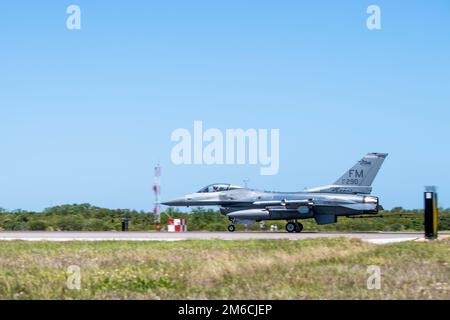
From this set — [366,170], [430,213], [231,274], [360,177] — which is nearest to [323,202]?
[360,177]

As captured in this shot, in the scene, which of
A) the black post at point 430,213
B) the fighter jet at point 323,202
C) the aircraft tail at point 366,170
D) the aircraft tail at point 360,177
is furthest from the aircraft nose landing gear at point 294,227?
the black post at point 430,213

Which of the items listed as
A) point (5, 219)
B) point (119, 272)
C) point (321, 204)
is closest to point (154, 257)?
point (119, 272)

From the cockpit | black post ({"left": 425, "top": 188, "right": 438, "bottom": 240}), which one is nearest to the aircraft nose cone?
the cockpit

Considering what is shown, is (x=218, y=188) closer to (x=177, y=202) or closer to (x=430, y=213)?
(x=177, y=202)

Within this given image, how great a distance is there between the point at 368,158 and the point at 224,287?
2917 centimetres

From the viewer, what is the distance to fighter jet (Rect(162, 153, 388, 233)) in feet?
130

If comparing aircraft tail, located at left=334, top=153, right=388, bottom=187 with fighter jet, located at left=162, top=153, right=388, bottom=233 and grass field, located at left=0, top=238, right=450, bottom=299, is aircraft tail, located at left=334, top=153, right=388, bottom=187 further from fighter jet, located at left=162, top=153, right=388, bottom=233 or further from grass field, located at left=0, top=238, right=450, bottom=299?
grass field, located at left=0, top=238, right=450, bottom=299

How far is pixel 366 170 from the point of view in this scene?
1585 inches

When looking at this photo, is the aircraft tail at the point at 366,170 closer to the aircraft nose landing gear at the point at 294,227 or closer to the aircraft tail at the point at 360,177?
the aircraft tail at the point at 360,177

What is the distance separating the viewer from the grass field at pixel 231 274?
11.8 m

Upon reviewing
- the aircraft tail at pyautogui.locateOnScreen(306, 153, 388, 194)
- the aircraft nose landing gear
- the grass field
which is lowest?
the aircraft nose landing gear

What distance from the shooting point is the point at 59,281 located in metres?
13.1

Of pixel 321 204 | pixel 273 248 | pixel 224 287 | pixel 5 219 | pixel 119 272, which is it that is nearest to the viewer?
pixel 224 287
